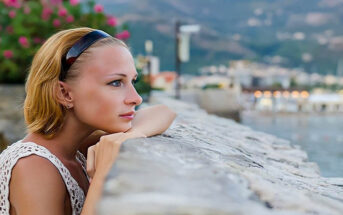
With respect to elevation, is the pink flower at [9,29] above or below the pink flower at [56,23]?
below

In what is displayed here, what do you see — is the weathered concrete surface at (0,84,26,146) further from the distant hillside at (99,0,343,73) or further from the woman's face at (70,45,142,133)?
the distant hillside at (99,0,343,73)

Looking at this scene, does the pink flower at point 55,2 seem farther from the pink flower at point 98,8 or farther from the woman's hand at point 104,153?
the woman's hand at point 104,153

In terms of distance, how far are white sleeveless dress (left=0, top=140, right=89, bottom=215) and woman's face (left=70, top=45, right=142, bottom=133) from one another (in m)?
0.19

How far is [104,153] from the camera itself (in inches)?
55.6

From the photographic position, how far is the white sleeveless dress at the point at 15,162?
157cm

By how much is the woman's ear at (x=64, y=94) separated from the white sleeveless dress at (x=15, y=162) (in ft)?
0.57

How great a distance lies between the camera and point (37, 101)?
1.76 m

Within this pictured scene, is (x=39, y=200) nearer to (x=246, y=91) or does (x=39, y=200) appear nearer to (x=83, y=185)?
(x=83, y=185)

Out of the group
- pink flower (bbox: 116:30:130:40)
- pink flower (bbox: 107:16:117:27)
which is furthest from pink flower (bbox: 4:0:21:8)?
pink flower (bbox: 116:30:130:40)

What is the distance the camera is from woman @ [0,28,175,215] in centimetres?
156

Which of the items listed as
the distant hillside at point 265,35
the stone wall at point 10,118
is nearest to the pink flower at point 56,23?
the stone wall at point 10,118

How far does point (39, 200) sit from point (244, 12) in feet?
522

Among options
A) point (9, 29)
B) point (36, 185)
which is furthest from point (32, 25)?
point (36, 185)

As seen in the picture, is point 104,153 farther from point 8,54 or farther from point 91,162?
point 8,54
